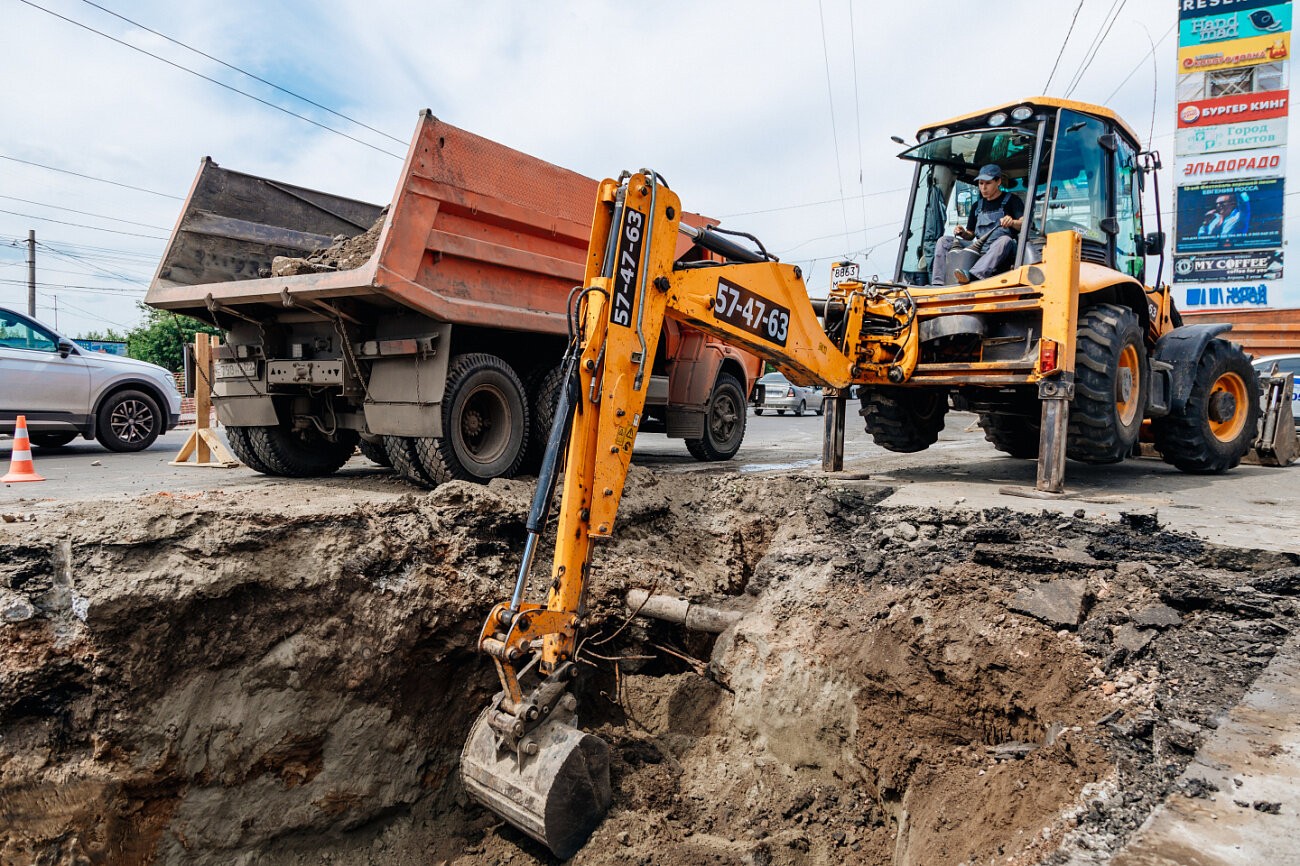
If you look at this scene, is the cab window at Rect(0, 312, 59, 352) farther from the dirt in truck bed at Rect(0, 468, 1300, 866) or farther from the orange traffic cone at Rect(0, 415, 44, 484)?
the dirt in truck bed at Rect(0, 468, 1300, 866)

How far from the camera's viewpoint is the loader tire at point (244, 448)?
6.25 metres

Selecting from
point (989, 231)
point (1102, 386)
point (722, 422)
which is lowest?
point (722, 422)

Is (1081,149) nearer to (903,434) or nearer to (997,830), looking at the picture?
(903,434)

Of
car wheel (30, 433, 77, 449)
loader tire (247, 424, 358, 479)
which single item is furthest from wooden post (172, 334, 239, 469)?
car wheel (30, 433, 77, 449)

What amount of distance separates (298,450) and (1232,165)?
1924cm

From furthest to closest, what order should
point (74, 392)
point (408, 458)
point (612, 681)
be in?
point (74, 392) < point (408, 458) < point (612, 681)

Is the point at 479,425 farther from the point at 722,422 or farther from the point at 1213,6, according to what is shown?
the point at 1213,6

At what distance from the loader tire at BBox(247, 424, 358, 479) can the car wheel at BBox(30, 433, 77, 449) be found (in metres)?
4.84

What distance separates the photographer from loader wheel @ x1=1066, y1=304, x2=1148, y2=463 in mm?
5297

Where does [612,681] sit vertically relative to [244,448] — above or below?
below

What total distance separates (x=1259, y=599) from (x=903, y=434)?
4.05 metres

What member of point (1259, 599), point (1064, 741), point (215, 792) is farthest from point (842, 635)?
point (215, 792)

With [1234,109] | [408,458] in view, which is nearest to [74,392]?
[408,458]

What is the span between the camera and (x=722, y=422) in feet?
28.2
